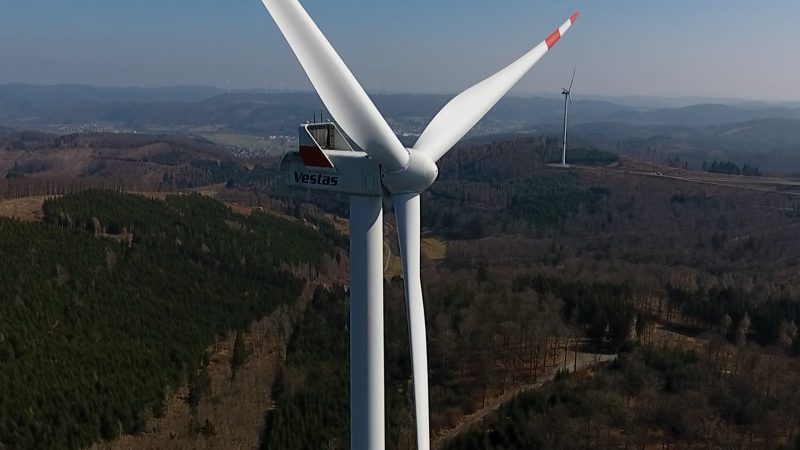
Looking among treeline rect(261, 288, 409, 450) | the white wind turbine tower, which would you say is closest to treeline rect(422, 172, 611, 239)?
treeline rect(261, 288, 409, 450)

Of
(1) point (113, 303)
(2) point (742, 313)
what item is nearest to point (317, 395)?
(1) point (113, 303)

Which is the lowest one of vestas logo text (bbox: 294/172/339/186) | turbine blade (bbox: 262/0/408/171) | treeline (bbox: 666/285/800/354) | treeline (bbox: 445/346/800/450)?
treeline (bbox: 445/346/800/450)

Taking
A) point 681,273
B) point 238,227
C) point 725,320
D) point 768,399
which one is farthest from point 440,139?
point 238,227

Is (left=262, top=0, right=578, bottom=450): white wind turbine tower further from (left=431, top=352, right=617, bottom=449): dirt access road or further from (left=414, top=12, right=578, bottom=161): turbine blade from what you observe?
(left=431, top=352, right=617, bottom=449): dirt access road

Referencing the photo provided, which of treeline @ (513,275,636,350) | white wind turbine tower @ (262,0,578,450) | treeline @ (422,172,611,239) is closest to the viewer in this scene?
white wind turbine tower @ (262,0,578,450)

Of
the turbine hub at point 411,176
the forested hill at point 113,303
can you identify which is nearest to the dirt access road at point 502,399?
the forested hill at point 113,303

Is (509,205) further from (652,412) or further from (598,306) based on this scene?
(652,412)

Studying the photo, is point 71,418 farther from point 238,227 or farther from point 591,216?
point 591,216
